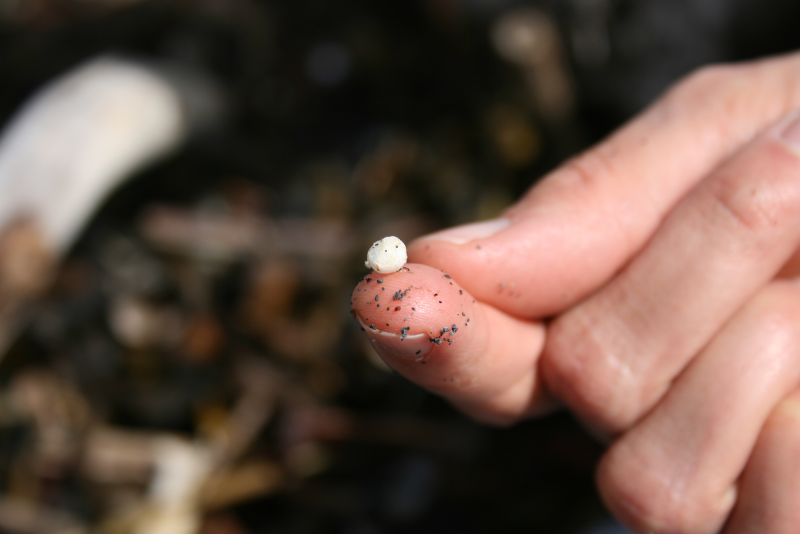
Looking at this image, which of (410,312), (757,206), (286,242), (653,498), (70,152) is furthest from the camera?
(286,242)

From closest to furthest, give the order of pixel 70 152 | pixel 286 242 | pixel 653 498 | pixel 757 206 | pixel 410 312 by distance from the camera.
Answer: pixel 410 312 < pixel 757 206 < pixel 653 498 < pixel 70 152 < pixel 286 242

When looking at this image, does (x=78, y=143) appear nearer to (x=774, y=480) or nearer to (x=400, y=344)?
(x=400, y=344)

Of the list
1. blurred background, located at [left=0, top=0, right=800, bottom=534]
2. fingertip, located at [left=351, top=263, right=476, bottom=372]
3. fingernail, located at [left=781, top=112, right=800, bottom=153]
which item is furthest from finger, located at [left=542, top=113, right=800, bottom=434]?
blurred background, located at [left=0, top=0, right=800, bottom=534]

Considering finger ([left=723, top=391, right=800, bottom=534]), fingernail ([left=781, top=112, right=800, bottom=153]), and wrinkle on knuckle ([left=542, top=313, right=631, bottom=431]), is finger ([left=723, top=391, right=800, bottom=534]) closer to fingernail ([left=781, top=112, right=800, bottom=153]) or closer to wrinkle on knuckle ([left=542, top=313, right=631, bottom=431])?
wrinkle on knuckle ([left=542, top=313, right=631, bottom=431])

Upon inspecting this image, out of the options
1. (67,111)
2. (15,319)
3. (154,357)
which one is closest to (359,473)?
(154,357)

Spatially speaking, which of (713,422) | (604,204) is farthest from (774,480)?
(604,204)

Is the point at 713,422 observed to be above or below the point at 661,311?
below

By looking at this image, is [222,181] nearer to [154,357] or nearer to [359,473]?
[154,357]
